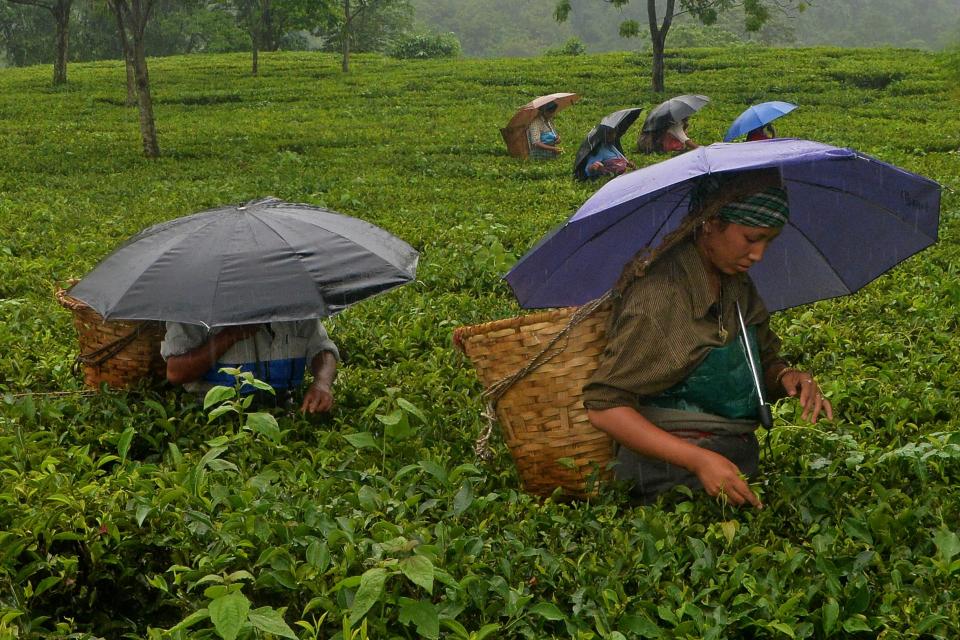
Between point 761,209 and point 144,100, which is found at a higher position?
point 144,100

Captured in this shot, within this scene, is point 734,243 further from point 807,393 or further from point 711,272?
point 807,393

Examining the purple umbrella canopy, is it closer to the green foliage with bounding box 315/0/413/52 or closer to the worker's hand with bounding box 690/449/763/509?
the worker's hand with bounding box 690/449/763/509

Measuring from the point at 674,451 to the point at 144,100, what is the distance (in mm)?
14772

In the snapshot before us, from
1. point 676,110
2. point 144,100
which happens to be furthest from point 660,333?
point 144,100

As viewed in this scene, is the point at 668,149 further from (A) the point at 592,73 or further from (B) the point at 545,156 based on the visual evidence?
(A) the point at 592,73

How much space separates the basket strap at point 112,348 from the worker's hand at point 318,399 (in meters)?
0.81

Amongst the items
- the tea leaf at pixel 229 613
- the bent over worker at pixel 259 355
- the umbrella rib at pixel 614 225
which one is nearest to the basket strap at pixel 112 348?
the bent over worker at pixel 259 355

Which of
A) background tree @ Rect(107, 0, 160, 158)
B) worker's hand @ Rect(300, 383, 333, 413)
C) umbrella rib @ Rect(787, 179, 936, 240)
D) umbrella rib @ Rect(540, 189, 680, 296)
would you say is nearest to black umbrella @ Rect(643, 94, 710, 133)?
background tree @ Rect(107, 0, 160, 158)

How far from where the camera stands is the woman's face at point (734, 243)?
3119mm

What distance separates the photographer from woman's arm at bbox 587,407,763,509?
9.87 feet

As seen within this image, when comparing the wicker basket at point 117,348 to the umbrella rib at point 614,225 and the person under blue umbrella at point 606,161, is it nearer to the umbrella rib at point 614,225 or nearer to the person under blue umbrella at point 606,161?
the umbrella rib at point 614,225

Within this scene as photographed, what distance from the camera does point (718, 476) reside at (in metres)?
3.00

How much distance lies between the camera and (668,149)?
1435 cm

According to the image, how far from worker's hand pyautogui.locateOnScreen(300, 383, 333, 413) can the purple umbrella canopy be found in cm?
120
